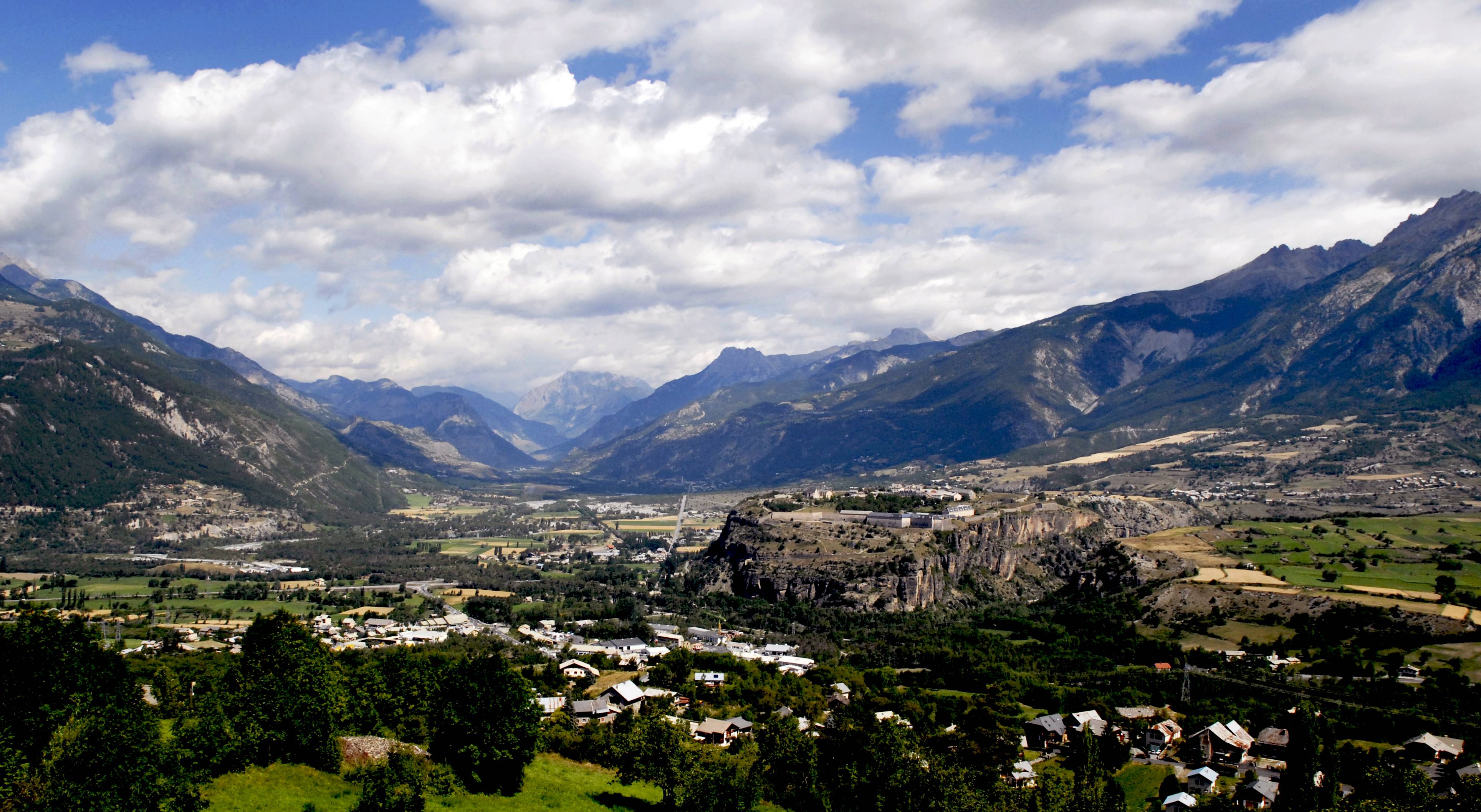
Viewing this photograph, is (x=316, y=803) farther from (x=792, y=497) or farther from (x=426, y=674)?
(x=792, y=497)

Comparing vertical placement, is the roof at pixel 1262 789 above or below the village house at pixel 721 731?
below

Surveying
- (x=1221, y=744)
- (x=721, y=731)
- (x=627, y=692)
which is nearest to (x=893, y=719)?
(x=721, y=731)

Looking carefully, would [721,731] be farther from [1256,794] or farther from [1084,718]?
[1256,794]

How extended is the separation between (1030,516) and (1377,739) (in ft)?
259

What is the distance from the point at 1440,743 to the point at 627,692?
4543 cm

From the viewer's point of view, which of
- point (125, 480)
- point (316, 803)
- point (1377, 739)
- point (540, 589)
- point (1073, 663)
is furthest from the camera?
point (125, 480)

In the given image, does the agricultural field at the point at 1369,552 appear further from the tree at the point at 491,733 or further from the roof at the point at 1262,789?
the tree at the point at 491,733

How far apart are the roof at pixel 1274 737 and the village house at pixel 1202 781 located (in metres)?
6.90

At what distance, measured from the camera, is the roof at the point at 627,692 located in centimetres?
6119

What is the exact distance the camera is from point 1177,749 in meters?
56.4

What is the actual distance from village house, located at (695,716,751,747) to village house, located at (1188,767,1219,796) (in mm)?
22705

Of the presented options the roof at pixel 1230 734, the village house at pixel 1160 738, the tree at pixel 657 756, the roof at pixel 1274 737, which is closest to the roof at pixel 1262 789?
the roof at pixel 1230 734

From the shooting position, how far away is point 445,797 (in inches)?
1363

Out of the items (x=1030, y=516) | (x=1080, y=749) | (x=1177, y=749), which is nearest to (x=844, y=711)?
(x=1080, y=749)
